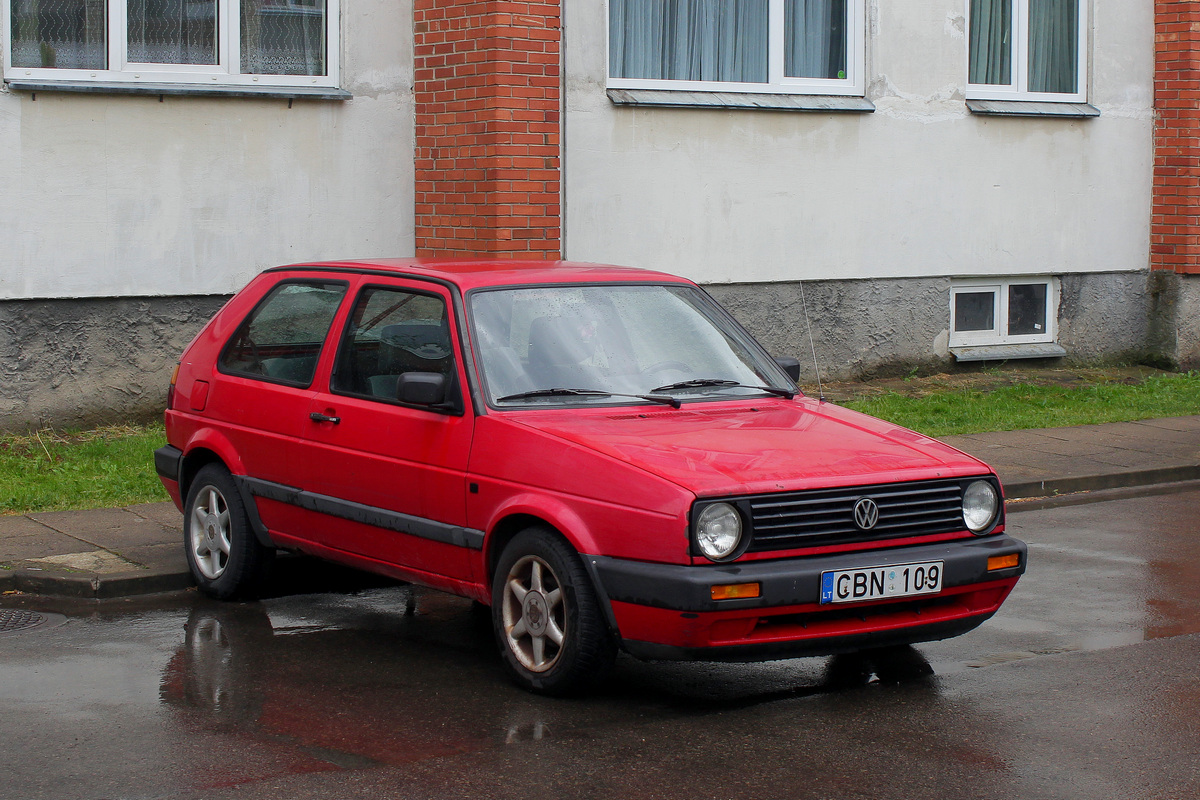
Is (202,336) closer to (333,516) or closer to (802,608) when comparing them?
(333,516)

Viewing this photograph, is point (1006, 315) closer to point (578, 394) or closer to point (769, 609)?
point (578, 394)

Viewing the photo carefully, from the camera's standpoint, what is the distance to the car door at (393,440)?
6.00 meters

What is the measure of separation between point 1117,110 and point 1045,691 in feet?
37.8

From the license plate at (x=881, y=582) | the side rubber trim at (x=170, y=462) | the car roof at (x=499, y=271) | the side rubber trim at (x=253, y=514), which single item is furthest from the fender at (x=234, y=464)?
the license plate at (x=881, y=582)

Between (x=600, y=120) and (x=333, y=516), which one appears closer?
(x=333, y=516)

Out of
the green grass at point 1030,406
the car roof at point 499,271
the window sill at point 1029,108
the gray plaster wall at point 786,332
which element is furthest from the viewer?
the window sill at point 1029,108

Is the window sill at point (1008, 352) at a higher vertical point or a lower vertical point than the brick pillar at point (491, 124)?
lower

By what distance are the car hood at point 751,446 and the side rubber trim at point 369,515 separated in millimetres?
507

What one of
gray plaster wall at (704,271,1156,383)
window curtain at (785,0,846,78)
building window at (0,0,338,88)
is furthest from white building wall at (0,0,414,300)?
window curtain at (785,0,846,78)

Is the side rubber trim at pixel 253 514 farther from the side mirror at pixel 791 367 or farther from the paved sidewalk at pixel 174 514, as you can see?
the side mirror at pixel 791 367

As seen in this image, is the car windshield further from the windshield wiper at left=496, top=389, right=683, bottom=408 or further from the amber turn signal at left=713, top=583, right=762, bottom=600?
the amber turn signal at left=713, top=583, right=762, bottom=600

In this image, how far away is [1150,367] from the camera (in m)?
16.2

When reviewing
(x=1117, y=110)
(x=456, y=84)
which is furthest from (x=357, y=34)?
(x=1117, y=110)

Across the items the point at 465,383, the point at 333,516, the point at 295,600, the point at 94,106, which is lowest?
the point at 295,600
